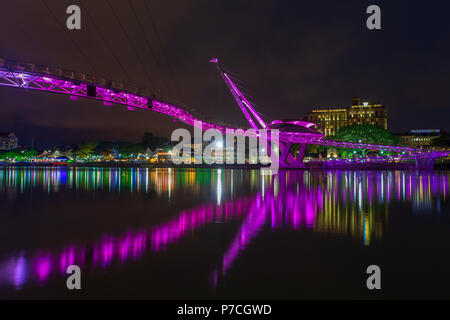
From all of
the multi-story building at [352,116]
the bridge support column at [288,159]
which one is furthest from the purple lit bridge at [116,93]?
the multi-story building at [352,116]

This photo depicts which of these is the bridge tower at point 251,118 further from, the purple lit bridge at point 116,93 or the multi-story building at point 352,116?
the multi-story building at point 352,116

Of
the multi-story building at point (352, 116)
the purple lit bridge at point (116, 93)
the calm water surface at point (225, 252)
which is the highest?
the multi-story building at point (352, 116)

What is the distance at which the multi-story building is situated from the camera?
189 metres

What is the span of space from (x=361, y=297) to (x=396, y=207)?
9637 mm

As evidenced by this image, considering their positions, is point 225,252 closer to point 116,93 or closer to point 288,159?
point 116,93

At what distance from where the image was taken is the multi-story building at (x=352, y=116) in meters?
189

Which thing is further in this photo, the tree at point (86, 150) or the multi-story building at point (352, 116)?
the multi-story building at point (352, 116)

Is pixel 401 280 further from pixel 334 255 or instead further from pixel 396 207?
pixel 396 207

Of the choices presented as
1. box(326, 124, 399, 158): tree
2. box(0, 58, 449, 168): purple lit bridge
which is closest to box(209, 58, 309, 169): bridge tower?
box(0, 58, 449, 168): purple lit bridge

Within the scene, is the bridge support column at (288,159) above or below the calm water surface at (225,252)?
above

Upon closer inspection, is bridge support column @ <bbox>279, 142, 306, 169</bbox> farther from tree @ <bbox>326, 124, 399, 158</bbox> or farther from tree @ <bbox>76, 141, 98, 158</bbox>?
tree @ <bbox>76, 141, 98, 158</bbox>

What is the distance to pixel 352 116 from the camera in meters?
191

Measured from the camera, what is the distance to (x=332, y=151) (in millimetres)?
132500
